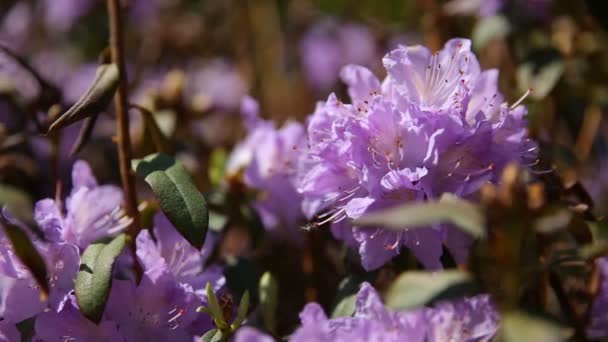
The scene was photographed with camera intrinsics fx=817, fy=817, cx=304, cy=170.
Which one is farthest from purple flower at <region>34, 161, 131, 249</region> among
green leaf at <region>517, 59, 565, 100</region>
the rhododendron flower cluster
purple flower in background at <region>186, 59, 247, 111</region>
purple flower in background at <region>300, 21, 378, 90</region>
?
purple flower in background at <region>300, 21, 378, 90</region>

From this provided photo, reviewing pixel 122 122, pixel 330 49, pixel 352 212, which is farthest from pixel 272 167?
pixel 330 49

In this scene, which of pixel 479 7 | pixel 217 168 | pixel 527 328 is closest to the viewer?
pixel 527 328

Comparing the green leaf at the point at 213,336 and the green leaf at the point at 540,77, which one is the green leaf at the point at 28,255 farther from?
the green leaf at the point at 540,77

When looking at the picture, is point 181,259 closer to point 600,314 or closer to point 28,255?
point 28,255

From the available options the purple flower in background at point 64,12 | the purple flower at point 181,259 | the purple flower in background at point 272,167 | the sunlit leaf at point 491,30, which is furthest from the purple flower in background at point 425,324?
the purple flower in background at point 64,12

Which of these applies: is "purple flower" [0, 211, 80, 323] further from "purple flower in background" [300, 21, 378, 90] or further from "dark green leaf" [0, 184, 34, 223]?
"purple flower in background" [300, 21, 378, 90]

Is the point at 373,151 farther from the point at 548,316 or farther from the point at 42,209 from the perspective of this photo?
the point at 42,209

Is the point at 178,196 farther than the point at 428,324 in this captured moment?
Yes
